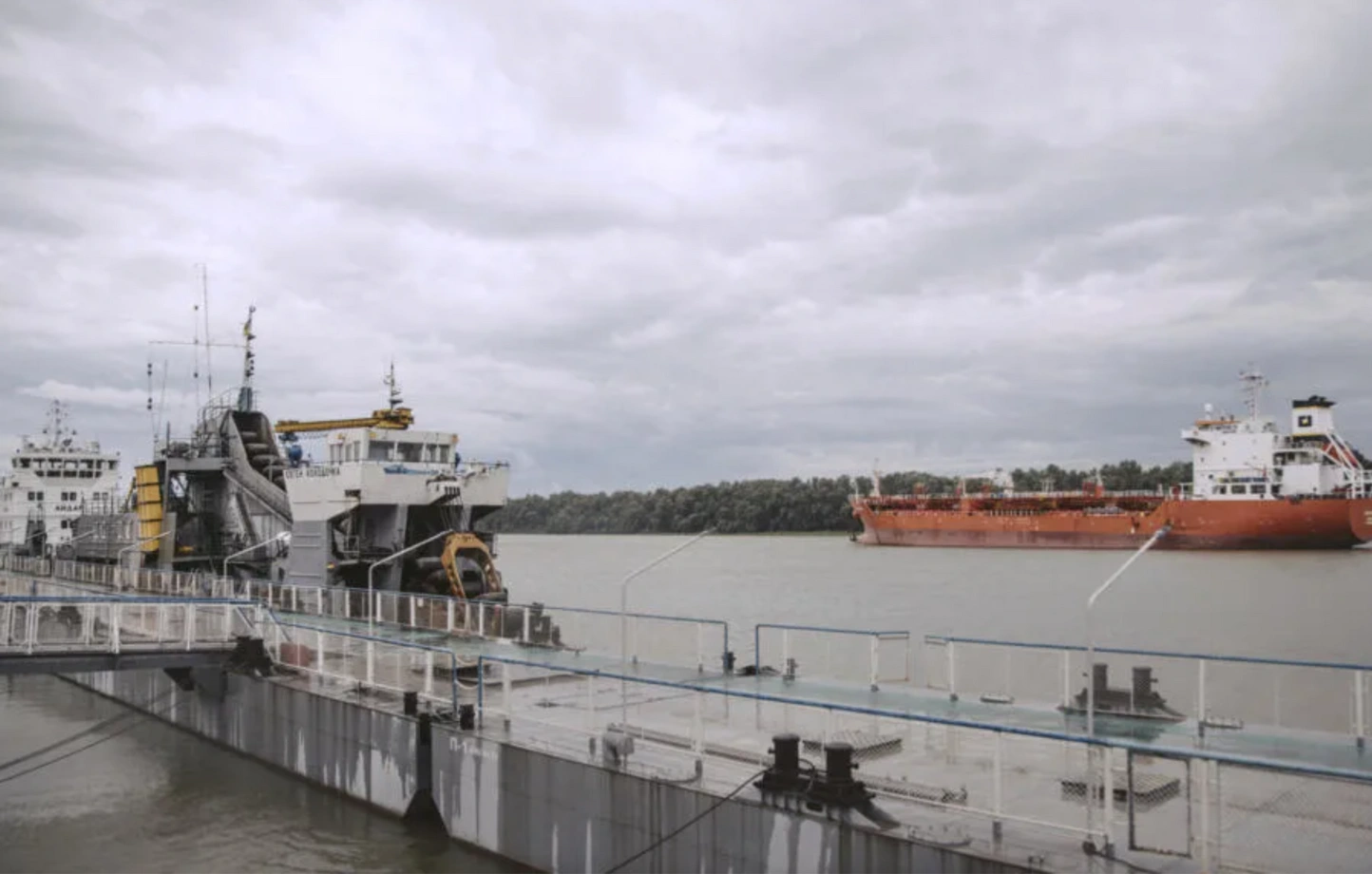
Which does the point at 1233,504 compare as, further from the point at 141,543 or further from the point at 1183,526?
the point at 141,543

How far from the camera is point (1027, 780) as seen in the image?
43.2 feet

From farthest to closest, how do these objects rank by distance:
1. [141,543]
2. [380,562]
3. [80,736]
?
[141,543], [380,562], [80,736]

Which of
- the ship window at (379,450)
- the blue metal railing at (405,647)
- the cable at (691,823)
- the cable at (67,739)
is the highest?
the ship window at (379,450)

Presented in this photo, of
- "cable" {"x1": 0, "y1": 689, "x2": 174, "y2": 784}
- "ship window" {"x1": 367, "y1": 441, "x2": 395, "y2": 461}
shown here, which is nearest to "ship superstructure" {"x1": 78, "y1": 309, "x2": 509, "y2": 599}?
"ship window" {"x1": 367, "y1": 441, "x2": 395, "y2": 461}

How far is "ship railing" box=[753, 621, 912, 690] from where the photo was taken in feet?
62.7

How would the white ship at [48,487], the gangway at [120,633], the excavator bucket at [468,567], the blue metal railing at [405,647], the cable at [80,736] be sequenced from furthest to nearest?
the white ship at [48,487] < the excavator bucket at [468,567] < the cable at [80,736] < the gangway at [120,633] < the blue metal railing at [405,647]

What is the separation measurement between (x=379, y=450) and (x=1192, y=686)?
26.3m

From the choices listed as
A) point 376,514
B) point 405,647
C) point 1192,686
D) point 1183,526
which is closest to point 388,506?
point 376,514

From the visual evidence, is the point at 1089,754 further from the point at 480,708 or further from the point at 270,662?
the point at 270,662

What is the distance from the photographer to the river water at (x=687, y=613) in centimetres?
1830

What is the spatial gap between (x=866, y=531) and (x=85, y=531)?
85232 millimetres

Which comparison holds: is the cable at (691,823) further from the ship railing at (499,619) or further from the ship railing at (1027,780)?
the ship railing at (499,619)

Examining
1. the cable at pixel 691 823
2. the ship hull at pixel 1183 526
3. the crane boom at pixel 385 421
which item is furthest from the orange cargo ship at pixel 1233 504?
the cable at pixel 691 823

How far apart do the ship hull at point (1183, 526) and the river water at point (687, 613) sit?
2399mm
